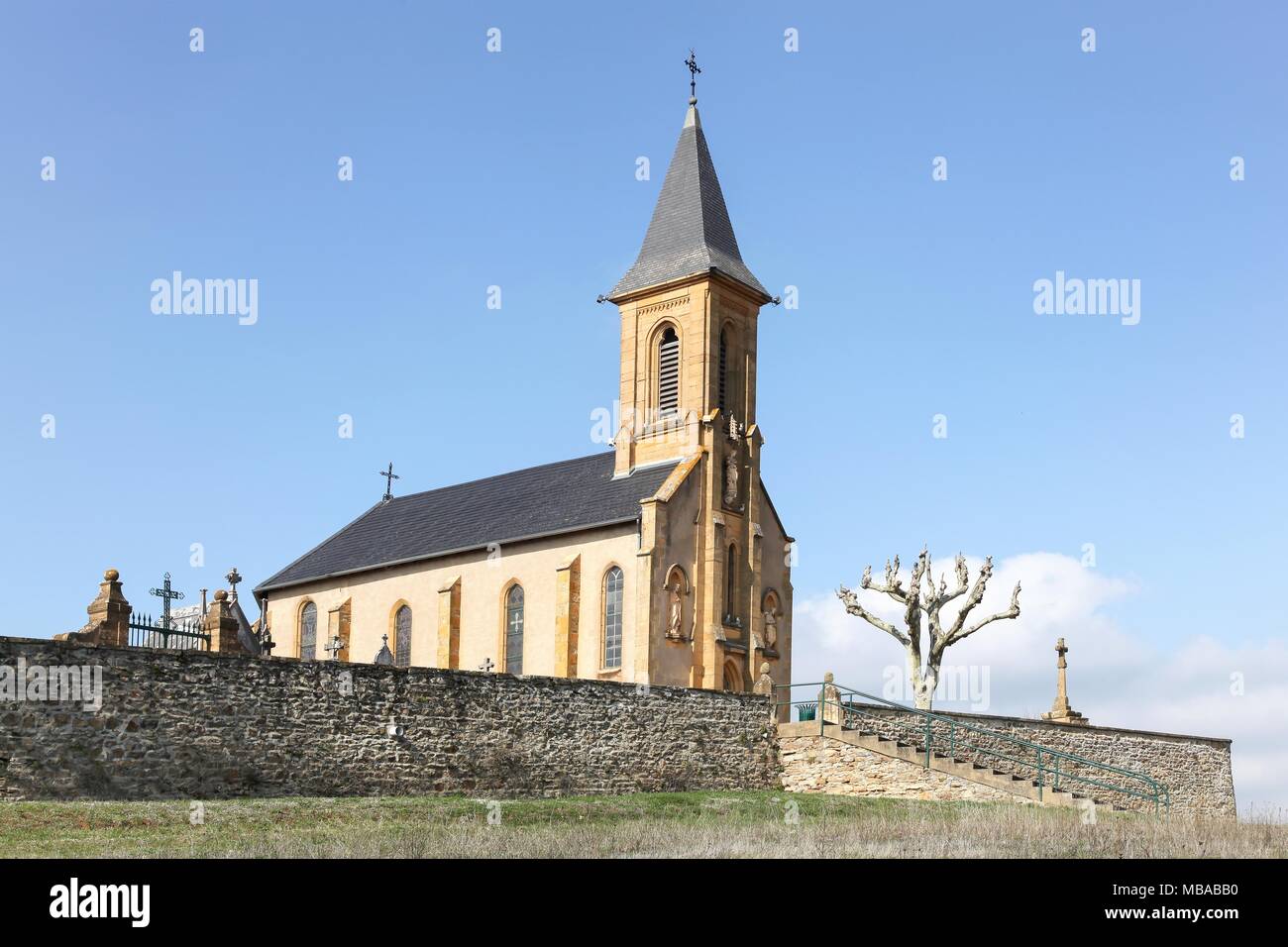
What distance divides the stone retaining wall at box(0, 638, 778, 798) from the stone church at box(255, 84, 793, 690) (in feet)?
30.4

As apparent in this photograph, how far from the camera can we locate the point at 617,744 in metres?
29.7

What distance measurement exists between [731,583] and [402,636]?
1216 cm

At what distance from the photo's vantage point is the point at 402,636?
48250mm

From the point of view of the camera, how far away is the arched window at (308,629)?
2037 inches

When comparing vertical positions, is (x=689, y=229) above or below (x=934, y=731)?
above

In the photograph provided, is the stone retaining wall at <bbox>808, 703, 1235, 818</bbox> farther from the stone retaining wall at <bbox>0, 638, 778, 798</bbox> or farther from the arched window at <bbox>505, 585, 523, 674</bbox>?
the arched window at <bbox>505, 585, 523, 674</bbox>

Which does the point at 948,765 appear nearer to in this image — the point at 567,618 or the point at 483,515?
the point at 567,618

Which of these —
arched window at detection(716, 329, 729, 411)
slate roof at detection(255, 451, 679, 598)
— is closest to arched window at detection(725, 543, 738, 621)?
slate roof at detection(255, 451, 679, 598)

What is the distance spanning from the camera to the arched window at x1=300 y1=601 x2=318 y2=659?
2037 inches

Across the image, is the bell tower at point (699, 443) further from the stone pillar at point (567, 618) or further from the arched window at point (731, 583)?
the stone pillar at point (567, 618)

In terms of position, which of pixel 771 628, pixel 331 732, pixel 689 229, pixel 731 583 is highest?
pixel 689 229

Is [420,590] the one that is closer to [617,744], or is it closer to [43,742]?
[617,744]

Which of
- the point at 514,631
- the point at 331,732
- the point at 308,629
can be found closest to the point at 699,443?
the point at 514,631
